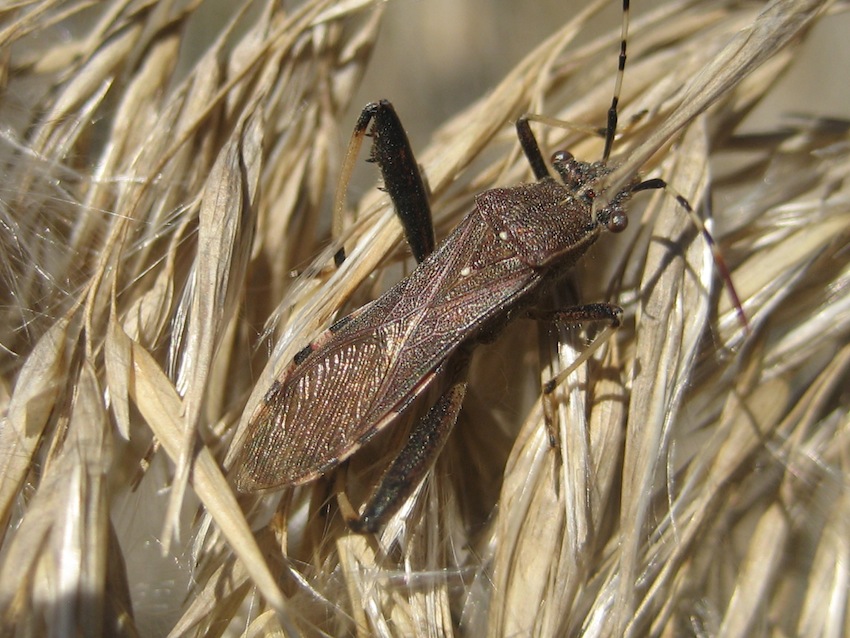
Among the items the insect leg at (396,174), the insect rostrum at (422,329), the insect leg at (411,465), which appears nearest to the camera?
the insect leg at (411,465)

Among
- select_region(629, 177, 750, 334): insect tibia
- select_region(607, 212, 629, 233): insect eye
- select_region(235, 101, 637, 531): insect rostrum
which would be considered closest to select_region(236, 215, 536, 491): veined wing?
select_region(235, 101, 637, 531): insect rostrum

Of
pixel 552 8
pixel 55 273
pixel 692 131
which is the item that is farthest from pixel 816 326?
pixel 552 8

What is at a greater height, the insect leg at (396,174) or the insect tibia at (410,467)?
the insect leg at (396,174)

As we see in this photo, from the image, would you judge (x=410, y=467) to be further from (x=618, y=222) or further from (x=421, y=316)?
(x=618, y=222)

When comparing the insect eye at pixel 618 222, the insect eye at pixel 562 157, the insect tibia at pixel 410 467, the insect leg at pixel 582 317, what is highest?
the insect eye at pixel 562 157

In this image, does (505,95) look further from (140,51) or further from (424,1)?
(424,1)

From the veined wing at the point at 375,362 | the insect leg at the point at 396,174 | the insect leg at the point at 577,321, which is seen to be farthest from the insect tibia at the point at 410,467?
the insect leg at the point at 396,174

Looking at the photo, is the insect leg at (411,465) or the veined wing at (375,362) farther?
the veined wing at (375,362)

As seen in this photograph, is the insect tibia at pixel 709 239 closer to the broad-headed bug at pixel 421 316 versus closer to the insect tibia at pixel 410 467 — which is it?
the broad-headed bug at pixel 421 316
